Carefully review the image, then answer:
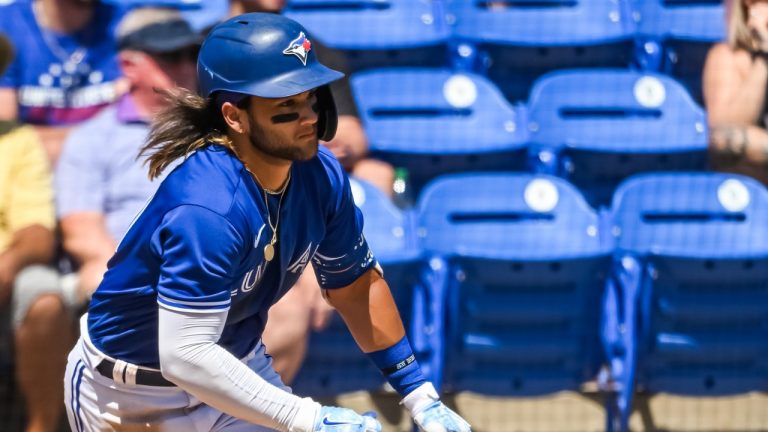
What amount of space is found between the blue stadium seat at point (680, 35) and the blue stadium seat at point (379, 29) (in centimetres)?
96

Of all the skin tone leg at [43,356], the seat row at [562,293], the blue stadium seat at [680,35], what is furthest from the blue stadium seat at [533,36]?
the skin tone leg at [43,356]

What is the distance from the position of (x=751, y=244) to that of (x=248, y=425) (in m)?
2.73

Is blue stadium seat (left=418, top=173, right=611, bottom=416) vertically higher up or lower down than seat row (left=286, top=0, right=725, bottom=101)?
lower down

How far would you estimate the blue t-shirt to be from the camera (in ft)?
15.4

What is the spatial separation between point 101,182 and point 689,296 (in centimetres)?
222

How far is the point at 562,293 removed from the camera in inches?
175

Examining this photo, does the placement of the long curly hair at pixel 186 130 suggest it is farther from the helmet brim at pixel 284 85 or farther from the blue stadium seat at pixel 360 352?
the blue stadium seat at pixel 360 352

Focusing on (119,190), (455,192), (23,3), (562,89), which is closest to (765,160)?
(562,89)

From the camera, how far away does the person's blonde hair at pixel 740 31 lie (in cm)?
523

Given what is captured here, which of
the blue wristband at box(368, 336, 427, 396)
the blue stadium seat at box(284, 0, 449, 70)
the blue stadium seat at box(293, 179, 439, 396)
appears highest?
the blue stadium seat at box(284, 0, 449, 70)

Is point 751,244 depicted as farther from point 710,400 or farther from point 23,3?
point 23,3

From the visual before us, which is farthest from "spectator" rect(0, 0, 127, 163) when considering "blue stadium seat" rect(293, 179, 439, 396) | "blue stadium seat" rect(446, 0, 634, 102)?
"blue stadium seat" rect(446, 0, 634, 102)

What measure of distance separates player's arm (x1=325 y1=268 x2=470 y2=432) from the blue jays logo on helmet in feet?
2.10

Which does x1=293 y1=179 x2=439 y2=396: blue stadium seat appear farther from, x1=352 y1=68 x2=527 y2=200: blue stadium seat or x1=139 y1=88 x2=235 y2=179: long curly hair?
x1=139 y1=88 x2=235 y2=179: long curly hair
